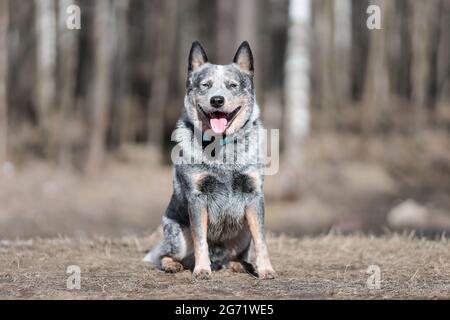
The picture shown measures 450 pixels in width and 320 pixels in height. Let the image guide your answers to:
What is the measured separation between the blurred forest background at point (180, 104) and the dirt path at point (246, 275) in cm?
184

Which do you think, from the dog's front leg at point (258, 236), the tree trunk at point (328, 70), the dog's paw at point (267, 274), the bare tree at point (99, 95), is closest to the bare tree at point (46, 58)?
the bare tree at point (99, 95)

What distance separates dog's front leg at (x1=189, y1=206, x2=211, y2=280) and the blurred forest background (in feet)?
11.7

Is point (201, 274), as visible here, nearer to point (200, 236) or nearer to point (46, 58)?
point (200, 236)

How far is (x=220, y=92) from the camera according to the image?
5.94 meters

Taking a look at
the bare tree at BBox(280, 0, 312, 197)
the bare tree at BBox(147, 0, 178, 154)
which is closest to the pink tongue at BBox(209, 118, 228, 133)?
the bare tree at BBox(280, 0, 312, 197)

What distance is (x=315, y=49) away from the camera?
1188 inches

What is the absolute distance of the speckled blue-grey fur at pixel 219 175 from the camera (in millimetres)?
5922

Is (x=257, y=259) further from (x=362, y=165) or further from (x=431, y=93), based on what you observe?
(x=431, y=93)

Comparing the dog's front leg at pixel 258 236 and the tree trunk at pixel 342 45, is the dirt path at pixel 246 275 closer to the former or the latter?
the dog's front leg at pixel 258 236

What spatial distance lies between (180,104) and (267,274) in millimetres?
17973

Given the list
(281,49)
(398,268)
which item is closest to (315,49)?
(281,49)

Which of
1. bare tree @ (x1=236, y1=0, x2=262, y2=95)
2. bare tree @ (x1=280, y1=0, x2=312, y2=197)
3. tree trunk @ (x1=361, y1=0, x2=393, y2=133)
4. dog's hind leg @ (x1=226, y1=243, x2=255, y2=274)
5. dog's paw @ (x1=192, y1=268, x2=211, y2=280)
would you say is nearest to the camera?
dog's paw @ (x1=192, y1=268, x2=211, y2=280)

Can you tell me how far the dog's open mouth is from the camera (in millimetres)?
5969

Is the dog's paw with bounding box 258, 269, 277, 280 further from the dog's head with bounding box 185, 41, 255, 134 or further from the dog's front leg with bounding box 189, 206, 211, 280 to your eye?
the dog's head with bounding box 185, 41, 255, 134
